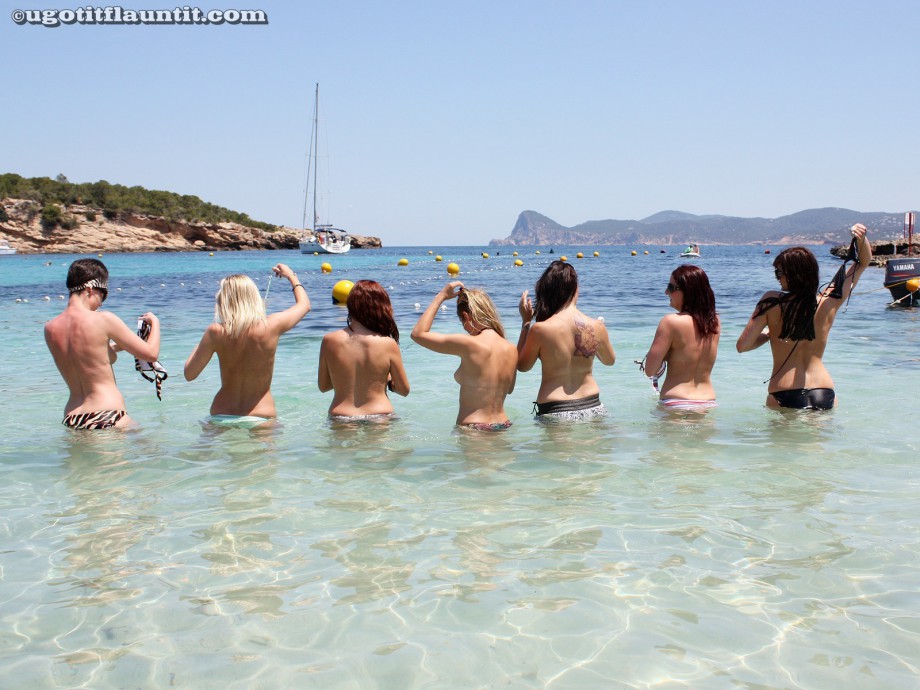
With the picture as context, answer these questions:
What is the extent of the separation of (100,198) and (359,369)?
3628 inches

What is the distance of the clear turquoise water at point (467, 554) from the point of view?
288 cm

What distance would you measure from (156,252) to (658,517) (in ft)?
284

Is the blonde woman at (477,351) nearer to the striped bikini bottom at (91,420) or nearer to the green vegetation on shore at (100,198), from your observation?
the striped bikini bottom at (91,420)

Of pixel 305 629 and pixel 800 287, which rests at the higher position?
pixel 800 287

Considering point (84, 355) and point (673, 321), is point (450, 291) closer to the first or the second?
point (673, 321)

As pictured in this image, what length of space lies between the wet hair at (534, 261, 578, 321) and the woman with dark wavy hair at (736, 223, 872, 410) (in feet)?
4.48

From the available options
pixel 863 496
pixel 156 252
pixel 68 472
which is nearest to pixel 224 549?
pixel 68 472

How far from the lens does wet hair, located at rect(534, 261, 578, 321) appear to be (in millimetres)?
5609

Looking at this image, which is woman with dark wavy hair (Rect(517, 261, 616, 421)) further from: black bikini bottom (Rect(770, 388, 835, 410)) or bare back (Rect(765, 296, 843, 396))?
black bikini bottom (Rect(770, 388, 835, 410))

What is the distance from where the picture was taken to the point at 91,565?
3680 millimetres

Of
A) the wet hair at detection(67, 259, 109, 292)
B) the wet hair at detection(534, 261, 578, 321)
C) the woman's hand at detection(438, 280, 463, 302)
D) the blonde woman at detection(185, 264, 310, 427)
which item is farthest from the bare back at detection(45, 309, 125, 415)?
the wet hair at detection(534, 261, 578, 321)

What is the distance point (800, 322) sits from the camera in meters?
5.71

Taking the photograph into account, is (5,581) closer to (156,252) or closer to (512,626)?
(512,626)

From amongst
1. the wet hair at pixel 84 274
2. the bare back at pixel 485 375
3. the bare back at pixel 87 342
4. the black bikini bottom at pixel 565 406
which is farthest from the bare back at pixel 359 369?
the wet hair at pixel 84 274
